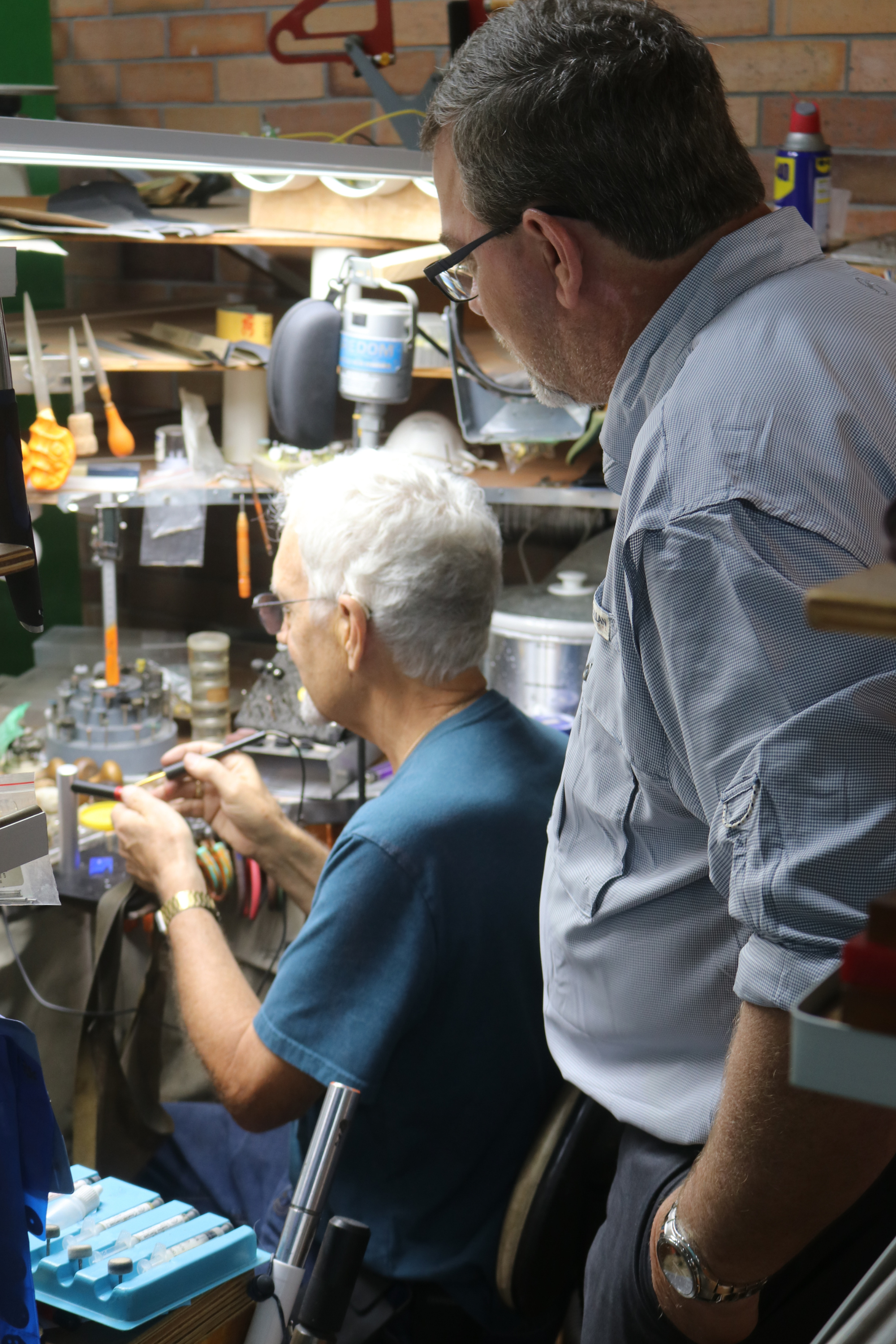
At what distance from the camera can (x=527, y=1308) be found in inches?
47.4

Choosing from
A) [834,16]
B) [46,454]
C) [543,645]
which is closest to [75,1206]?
[46,454]

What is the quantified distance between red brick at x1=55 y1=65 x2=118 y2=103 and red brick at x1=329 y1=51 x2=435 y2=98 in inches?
23.3

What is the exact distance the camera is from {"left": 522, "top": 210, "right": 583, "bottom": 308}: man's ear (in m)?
0.85

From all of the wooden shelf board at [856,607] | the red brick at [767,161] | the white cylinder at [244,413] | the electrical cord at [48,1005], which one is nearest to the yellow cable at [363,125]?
the white cylinder at [244,413]

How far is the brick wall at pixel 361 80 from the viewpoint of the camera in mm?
2318

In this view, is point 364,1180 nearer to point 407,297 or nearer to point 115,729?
point 115,729

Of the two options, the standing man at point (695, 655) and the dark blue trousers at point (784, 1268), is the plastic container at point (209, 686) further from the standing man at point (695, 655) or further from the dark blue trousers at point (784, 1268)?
the dark blue trousers at point (784, 1268)

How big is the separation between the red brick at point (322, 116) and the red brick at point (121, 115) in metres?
0.31

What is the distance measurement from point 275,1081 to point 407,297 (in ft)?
3.97

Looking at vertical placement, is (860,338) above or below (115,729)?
above

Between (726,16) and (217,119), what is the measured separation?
118 cm

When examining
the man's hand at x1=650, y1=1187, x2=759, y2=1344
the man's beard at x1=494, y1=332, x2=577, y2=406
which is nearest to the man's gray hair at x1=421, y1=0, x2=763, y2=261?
the man's beard at x1=494, y1=332, x2=577, y2=406

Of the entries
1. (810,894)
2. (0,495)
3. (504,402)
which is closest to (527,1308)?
(810,894)

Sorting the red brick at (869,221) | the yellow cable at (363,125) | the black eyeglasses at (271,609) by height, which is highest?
the yellow cable at (363,125)
